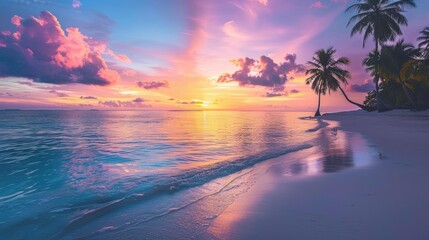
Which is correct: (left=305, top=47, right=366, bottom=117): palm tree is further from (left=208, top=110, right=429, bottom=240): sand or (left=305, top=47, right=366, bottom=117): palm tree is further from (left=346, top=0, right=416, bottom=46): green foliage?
(left=208, top=110, right=429, bottom=240): sand

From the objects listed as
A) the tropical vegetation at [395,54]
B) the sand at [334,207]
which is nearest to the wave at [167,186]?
the sand at [334,207]

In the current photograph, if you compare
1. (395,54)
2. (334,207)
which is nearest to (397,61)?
(395,54)

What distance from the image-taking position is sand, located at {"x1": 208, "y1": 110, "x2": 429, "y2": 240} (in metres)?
3.03

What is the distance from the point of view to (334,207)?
12.5ft

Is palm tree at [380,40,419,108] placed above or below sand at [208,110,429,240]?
above

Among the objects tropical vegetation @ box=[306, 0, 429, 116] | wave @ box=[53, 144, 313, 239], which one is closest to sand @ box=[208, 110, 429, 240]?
wave @ box=[53, 144, 313, 239]

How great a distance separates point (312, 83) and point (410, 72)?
61.1 feet

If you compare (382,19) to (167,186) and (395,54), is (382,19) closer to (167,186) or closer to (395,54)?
(395,54)

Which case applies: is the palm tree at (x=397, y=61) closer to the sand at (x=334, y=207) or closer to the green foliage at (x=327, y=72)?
the green foliage at (x=327, y=72)

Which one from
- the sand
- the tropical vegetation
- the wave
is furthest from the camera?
the tropical vegetation

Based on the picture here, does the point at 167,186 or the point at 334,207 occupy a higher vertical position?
the point at 334,207

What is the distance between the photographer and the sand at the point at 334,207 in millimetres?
3029

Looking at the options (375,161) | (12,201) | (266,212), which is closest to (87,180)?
(12,201)

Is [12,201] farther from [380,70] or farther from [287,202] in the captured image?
[380,70]
